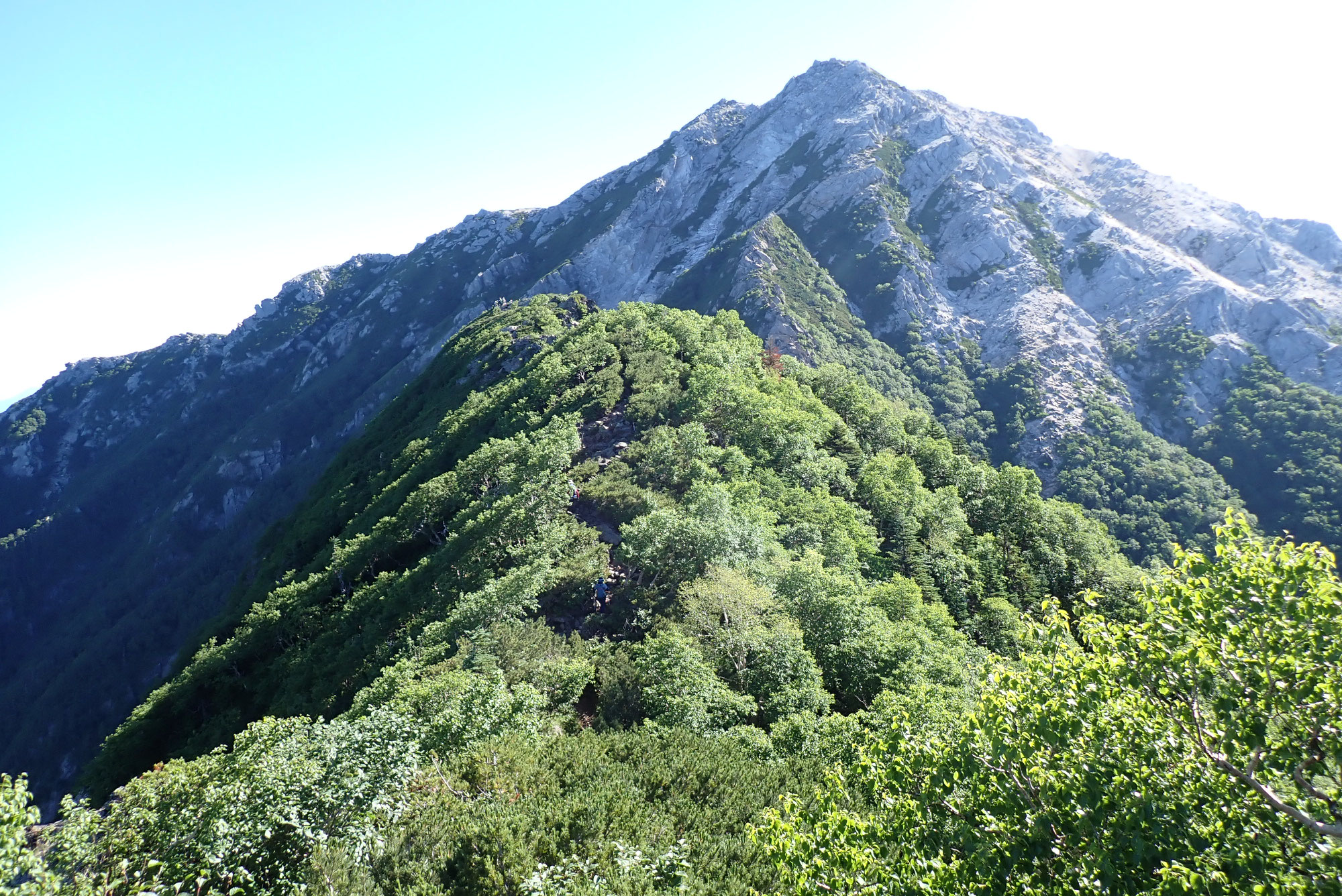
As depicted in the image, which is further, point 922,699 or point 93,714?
point 93,714

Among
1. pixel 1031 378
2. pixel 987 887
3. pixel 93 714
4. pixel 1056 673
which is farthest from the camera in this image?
pixel 1031 378

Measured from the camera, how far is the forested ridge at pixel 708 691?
433 inches

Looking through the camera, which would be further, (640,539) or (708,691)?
(640,539)

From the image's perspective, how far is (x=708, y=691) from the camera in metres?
27.4

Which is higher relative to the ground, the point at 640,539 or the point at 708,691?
the point at 640,539

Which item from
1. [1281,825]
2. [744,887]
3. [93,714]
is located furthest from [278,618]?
[93,714]

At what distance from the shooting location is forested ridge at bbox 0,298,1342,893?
11000mm

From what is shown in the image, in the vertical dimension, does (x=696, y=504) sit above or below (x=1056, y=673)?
below

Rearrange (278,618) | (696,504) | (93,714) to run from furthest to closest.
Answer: (93,714), (278,618), (696,504)

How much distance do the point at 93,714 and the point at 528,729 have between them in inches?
6606

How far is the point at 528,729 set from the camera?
24.7m

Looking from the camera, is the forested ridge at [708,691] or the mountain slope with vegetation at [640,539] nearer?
the forested ridge at [708,691]

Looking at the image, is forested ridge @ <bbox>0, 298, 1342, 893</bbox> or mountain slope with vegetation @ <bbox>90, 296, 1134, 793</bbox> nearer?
forested ridge @ <bbox>0, 298, 1342, 893</bbox>

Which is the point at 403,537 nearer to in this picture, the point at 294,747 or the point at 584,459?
the point at 584,459
